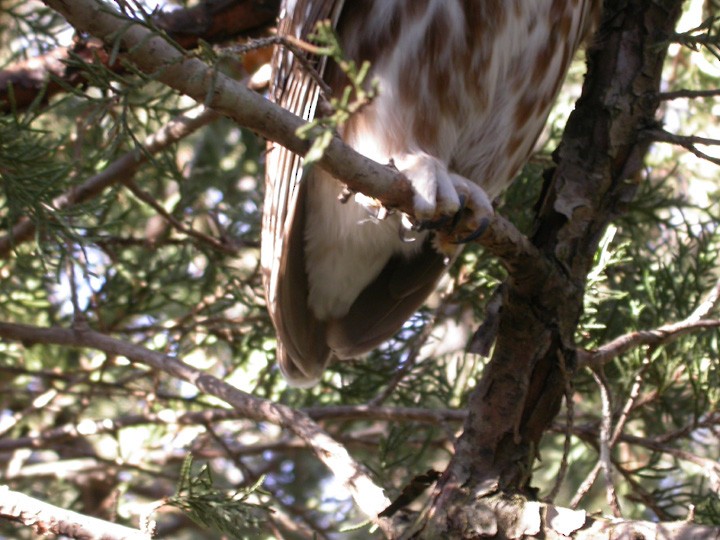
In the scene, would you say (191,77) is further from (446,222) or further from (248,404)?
(248,404)

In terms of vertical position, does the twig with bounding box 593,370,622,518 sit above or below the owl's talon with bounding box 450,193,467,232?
below

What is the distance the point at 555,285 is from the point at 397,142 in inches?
21.4

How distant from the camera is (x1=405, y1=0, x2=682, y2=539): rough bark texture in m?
1.95

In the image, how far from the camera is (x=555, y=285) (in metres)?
2.00

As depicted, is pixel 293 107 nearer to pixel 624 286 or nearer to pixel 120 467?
pixel 624 286

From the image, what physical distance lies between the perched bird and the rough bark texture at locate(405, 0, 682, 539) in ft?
0.59

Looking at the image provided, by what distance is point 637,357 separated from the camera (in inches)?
99.7

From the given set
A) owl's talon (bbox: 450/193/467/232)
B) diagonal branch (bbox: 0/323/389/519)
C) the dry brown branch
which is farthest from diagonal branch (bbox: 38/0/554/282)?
the dry brown branch

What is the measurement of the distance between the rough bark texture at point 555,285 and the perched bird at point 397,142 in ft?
0.59

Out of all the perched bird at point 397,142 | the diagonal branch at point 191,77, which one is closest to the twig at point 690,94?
the perched bird at point 397,142

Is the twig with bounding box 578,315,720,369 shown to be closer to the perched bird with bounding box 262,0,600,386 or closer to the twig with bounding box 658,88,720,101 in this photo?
the perched bird with bounding box 262,0,600,386

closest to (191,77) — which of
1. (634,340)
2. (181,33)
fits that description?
(634,340)

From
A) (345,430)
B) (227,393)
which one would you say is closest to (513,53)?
(227,393)

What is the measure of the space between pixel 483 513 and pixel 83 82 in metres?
1.70
